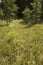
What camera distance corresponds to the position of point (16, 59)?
20.0 meters

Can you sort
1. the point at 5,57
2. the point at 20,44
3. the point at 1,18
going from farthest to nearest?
1. the point at 1,18
2. the point at 20,44
3. the point at 5,57

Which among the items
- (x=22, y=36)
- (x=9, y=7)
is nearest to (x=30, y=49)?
(x=22, y=36)

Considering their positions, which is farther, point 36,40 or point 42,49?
point 36,40

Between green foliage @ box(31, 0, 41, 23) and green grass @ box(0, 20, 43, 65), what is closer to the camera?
green grass @ box(0, 20, 43, 65)

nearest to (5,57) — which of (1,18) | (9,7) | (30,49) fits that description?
(30,49)

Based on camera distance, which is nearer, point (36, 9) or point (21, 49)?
point (21, 49)

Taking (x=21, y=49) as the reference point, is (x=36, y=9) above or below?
above

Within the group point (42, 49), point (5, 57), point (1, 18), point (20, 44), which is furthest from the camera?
point (1, 18)

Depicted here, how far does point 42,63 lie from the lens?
18.8m

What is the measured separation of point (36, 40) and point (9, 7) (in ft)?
71.8

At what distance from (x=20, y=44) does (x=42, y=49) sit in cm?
338

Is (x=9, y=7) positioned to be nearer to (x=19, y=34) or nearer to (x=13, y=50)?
(x=19, y=34)

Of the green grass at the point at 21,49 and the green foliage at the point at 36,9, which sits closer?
the green grass at the point at 21,49

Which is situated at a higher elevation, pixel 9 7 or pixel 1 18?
pixel 9 7
